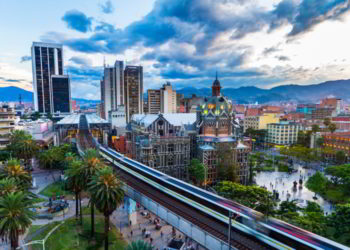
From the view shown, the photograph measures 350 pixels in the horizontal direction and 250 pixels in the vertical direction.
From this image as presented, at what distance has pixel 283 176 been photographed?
89062 mm

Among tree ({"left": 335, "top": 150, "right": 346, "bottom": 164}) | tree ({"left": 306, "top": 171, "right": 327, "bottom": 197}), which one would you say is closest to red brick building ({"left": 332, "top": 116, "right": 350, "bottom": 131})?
tree ({"left": 335, "top": 150, "right": 346, "bottom": 164})

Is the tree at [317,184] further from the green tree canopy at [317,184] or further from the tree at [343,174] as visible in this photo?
the tree at [343,174]

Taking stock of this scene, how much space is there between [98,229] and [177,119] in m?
63.4


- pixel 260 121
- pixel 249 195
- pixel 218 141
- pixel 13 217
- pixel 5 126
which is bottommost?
pixel 249 195

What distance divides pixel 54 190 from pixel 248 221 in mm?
62268

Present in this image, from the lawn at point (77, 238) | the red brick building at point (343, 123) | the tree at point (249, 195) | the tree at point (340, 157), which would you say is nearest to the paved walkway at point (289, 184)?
the tree at point (340, 157)

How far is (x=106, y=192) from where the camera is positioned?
35.0m

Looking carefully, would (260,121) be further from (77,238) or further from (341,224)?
(77,238)

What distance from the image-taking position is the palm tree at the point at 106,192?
3488 centimetres

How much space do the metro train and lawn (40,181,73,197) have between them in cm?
3415

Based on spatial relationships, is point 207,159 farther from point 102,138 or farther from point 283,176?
point 102,138

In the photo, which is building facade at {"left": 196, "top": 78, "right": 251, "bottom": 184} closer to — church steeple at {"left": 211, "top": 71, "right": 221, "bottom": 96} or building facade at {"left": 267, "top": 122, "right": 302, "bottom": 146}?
church steeple at {"left": 211, "top": 71, "right": 221, "bottom": 96}

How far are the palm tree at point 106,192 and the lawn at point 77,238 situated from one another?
1134 cm

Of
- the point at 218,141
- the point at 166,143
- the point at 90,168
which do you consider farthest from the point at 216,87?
the point at 90,168
